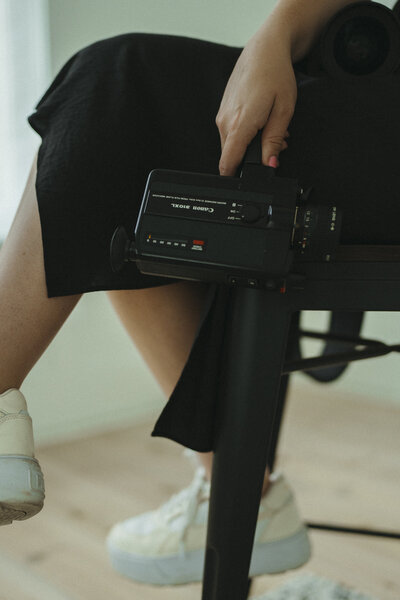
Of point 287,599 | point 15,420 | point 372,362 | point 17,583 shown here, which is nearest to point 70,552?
point 17,583

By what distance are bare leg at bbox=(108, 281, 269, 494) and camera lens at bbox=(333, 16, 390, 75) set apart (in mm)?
282

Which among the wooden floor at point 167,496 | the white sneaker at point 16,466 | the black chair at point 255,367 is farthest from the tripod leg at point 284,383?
the white sneaker at point 16,466

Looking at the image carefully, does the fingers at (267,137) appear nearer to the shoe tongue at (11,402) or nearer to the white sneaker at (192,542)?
the shoe tongue at (11,402)

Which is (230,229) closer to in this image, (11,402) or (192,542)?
(11,402)

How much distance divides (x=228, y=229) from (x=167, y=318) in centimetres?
27

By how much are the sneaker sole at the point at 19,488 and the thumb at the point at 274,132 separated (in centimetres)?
30

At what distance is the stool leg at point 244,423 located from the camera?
51 centimetres

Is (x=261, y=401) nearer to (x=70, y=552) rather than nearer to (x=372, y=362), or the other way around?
(x=70, y=552)

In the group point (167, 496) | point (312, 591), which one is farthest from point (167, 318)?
point (167, 496)

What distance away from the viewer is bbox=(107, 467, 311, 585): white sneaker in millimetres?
727

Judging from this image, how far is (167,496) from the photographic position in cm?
137

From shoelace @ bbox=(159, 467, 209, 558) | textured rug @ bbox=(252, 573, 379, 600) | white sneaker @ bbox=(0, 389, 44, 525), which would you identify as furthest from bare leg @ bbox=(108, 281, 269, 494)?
textured rug @ bbox=(252, 573, 379, 600)

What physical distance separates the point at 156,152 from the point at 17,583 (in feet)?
2.45

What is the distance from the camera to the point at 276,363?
510mm
